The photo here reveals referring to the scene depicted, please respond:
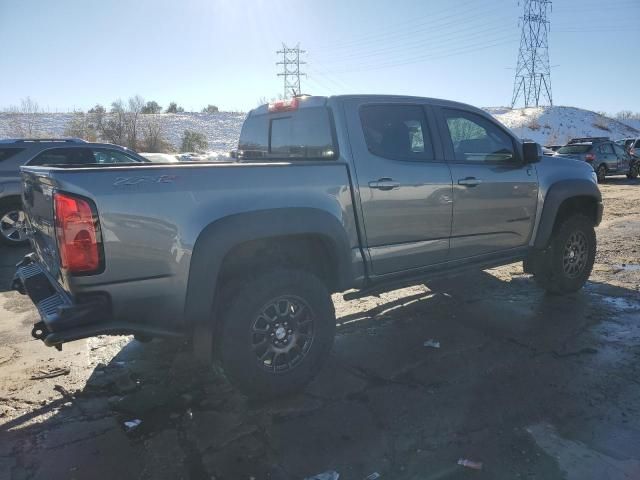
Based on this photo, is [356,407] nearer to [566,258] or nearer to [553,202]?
[553,202]

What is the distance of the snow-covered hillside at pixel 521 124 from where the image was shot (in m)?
50.0

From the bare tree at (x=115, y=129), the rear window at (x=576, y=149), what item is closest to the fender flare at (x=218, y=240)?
the rear window at (x=576, y=149)

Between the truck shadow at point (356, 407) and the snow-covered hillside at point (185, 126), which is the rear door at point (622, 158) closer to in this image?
the truck shadow at point (356, 407)

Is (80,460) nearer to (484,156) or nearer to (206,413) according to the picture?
(206,413)

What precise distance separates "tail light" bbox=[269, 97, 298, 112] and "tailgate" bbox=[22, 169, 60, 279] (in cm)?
202

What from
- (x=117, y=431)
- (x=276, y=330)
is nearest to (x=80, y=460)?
(x=117, y=431)

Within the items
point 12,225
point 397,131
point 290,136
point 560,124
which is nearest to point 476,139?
point 397,131

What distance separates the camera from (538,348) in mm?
4176

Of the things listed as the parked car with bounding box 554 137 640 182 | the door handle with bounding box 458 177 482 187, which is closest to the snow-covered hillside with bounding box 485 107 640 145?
the parked car with bounding box 554 137 640 182

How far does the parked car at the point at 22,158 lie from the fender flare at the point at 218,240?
6209mm

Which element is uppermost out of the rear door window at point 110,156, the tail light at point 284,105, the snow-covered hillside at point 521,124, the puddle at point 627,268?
the snow-covered hillside at point 521,124

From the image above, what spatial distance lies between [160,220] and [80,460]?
139 cm

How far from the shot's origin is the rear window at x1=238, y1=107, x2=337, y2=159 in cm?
388

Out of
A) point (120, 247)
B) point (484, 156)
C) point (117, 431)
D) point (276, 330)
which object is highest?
point (484, 156)
